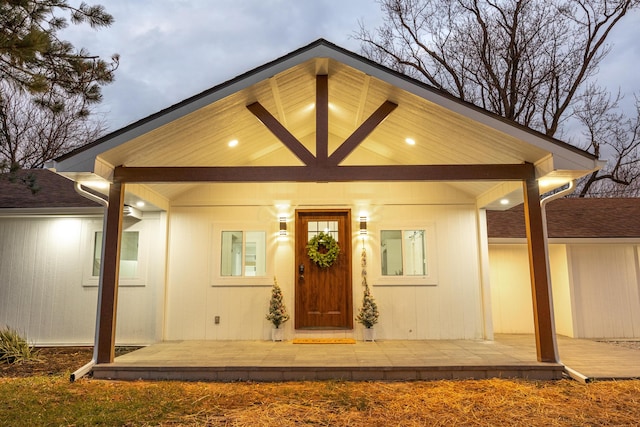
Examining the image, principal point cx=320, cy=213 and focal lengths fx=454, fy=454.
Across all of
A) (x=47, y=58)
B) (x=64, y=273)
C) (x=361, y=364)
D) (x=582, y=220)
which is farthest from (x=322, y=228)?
(x=582, y=220)

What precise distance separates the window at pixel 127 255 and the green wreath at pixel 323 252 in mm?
2840

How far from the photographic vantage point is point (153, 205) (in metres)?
6.86

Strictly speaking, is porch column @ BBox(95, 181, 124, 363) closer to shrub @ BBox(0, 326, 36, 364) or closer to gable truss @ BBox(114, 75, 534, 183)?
gable truss @ BBox(114, 75, 534, 183)

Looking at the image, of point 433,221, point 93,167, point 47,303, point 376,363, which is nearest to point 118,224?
point 93,167

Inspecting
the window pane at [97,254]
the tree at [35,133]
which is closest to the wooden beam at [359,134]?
the window pane at [97,254]

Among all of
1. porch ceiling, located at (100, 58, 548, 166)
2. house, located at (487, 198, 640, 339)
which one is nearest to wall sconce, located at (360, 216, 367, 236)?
porch ceiling, located at (100, 58, 548, 166)

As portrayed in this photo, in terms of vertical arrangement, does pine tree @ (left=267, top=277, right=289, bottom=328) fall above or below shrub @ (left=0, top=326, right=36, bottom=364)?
above

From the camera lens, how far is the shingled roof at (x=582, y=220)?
314 inches

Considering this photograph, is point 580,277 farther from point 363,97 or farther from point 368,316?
point 363,97

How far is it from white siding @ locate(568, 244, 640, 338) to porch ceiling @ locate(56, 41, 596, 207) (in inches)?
109

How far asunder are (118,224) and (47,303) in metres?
2.95

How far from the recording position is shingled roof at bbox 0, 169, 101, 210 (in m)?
7.27

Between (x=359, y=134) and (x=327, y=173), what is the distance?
579 mm

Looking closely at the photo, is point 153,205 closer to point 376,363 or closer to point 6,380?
point 6,380
